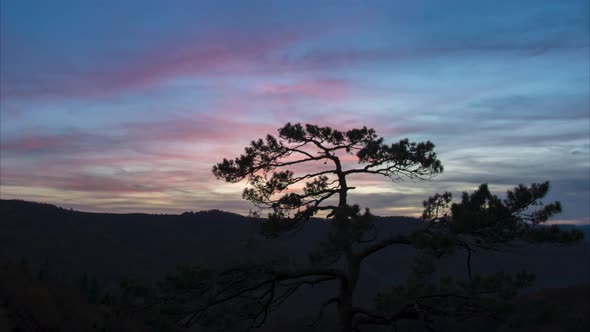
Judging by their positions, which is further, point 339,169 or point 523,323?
point 523,323

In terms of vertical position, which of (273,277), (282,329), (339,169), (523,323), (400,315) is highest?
(339,169)

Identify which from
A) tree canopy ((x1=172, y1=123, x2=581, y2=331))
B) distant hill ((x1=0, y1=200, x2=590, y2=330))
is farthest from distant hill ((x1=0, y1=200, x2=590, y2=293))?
tree canopy ((x1=172, y1=123, x2=581, y2=331))

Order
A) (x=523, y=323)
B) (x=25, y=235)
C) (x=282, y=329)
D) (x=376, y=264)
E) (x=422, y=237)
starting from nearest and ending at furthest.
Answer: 1. (x=422, y=237)
2. (x=523, y=323)
3. (x=282, y=329)
4. (x=25, y=235)
5. (x=376, y=264)

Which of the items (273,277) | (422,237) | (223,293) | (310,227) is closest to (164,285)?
(223,293)

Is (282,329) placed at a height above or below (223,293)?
below

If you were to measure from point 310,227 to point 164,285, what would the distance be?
163433 mm

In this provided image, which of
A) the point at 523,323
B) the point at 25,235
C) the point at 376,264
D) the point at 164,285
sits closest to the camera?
the point at 164,285

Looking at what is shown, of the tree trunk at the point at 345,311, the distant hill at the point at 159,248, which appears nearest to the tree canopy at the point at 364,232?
the tree trunk at the point at 345,311

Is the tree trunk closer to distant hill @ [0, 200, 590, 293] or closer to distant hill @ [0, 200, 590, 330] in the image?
distant hill @ [0, 200, 590, 330]

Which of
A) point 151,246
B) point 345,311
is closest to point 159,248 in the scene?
point 151,246

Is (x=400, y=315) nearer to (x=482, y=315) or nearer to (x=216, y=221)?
(x=482, y=315)

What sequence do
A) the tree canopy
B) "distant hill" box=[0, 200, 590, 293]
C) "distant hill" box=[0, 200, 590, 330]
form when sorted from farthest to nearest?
"distant hill" box=[0, 200, 590, 293]
"distant hill" box=[0, 200, 590, 330]
the tree canopy

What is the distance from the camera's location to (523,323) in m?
42.6

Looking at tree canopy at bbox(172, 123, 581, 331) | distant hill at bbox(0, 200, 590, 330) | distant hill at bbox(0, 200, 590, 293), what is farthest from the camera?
distant hill at bbox(0, 200, 590, 293)
